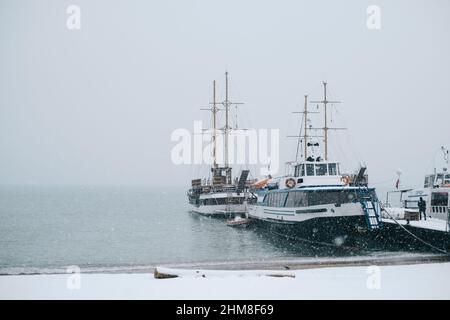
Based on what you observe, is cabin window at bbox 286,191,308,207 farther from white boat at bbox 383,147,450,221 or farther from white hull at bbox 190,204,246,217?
white hull at bbox 190,204,246,217

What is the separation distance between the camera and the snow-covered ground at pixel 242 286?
12.1 m

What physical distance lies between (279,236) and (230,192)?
80.7 feet

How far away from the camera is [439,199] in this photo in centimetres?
3209

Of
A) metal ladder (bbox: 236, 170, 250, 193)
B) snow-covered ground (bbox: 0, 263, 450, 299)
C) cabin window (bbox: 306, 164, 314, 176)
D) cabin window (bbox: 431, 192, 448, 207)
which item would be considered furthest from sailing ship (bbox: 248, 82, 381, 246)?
metal ladder (bbox: 236, 170, 250, 193)

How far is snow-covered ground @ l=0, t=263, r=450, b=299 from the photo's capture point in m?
12.1

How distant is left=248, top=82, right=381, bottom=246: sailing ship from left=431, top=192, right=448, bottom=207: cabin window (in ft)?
17.8

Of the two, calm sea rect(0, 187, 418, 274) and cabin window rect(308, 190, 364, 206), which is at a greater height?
cabin window rect(308, 190, 364, 206)

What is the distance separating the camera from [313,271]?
16.5 meters

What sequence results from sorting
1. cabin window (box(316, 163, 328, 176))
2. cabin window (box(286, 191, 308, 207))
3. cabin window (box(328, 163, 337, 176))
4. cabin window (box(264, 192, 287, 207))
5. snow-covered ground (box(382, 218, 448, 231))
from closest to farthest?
snow-covered ground (box(382, 218, 448, 231)) < cabin window (box(286, 191, 308, 207)) < cabin window (box(264, 192, 287, 207)) < cabin window (box(316, 163, 328, 176)) < cabin window (box(328, 163, 337, 176))

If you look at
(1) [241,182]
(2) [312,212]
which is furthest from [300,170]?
(1) [241,182]

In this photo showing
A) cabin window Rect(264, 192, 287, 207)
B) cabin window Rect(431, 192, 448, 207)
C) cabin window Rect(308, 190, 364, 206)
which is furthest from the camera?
cabin window Rect(264, 192, 287, 207)

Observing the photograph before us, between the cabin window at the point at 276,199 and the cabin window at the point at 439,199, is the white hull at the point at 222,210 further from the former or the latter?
the cabin window at the point at 439,199
